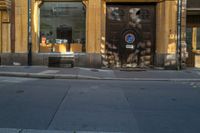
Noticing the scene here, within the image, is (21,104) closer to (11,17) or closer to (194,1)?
(11,17)

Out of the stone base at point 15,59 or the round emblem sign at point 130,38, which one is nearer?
the stone base at point 15,59

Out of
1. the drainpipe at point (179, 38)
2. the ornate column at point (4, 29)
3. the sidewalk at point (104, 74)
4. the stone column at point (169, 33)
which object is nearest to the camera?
the sidewalk at point (104, 74)

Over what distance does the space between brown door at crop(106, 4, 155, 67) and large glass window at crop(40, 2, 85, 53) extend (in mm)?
1518

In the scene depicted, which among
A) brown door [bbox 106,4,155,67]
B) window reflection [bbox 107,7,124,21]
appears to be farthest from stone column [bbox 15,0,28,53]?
window reflection [bbox 107,7,124,21]

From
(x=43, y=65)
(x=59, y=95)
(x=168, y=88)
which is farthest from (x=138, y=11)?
(x=59, y=95)

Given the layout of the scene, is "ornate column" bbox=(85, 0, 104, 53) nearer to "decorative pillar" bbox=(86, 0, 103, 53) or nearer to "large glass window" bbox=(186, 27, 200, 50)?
"decorative pillar" bbox=(86, 0, 103, 53)

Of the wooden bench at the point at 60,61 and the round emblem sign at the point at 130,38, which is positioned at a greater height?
the round emblem sign at the point at 130,38

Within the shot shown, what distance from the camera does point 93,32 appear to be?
1888 centimetres

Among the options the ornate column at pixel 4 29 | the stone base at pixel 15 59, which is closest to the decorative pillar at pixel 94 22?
A: the stone base at pixel 15 59

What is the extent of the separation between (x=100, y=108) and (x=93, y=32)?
10.5m

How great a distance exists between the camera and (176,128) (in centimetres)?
701

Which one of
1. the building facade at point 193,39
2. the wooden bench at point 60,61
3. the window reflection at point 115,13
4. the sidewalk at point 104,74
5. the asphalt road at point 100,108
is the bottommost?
the asphalt road at point 100,108

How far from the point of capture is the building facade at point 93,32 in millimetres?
18891

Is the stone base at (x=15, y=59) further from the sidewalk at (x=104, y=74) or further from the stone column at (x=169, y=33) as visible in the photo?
the stone column at (x=169, y=33)
